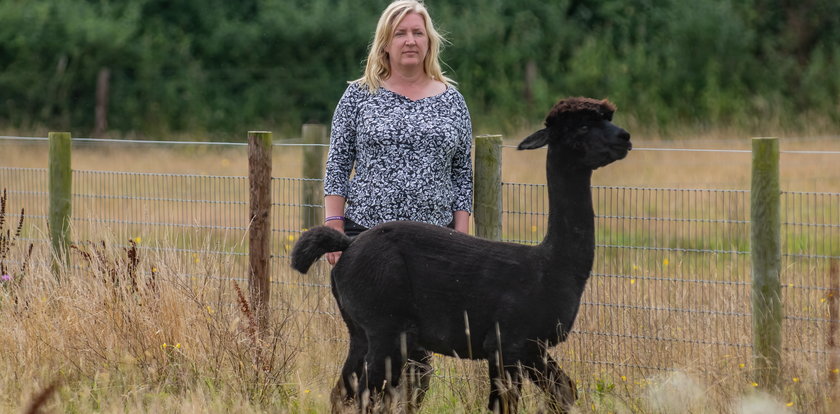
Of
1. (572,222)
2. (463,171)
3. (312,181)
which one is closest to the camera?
(572,222)

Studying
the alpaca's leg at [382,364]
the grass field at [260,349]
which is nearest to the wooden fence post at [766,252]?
the grass field at [260,349]

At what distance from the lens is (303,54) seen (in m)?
23.9

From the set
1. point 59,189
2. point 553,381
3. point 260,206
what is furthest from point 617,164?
point 553,381

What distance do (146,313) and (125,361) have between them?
0.27 m

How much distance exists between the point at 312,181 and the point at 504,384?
3132 mm

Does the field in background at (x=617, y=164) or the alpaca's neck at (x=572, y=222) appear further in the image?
the field in background at (x=617, y=164)

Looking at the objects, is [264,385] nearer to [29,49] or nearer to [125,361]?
[125,361]

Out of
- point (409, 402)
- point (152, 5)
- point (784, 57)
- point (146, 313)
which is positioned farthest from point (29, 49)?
point (409, 402)

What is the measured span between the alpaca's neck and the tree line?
662 inches

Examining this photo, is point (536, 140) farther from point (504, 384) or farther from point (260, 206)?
point (260, 206)

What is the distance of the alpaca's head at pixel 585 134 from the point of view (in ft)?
14.9

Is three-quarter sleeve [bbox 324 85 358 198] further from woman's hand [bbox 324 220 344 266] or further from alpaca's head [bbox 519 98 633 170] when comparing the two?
alpaca's head [bbox 519 98 633 170]

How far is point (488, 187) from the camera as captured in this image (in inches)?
247

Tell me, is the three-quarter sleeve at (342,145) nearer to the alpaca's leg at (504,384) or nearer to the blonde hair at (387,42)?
the blonde hair at (387,42)
